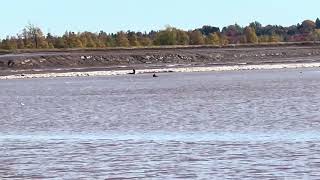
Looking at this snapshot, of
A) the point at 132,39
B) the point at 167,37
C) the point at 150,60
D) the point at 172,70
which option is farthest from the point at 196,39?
the point at 172,70

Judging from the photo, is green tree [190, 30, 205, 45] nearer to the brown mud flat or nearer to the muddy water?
the brown mud flat

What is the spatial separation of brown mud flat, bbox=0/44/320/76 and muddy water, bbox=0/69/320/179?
44.5 meters

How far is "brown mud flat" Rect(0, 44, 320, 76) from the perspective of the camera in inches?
3420

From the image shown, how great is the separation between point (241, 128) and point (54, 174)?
8985 mm

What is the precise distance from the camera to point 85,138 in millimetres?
24188

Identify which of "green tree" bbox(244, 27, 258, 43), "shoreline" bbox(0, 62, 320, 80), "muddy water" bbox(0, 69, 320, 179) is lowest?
"shoreline" bbox(0, 62, 320, 80)

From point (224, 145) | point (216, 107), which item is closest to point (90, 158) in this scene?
point (224, 145)

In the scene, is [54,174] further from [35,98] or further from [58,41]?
[58,41]

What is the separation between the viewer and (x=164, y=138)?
930 inches

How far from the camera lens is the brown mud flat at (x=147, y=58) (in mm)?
86875

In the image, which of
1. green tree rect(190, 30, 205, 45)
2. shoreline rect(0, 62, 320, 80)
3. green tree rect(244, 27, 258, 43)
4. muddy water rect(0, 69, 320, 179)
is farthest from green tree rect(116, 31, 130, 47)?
muddy water rect(0, 69, 320, 179)

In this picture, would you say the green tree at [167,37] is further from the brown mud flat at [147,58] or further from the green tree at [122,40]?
the brown mud flat at [147,58]

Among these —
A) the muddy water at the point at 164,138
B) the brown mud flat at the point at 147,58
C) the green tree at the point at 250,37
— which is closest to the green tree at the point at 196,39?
the green tree at the point at 250,37

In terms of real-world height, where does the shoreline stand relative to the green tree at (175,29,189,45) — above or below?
below
